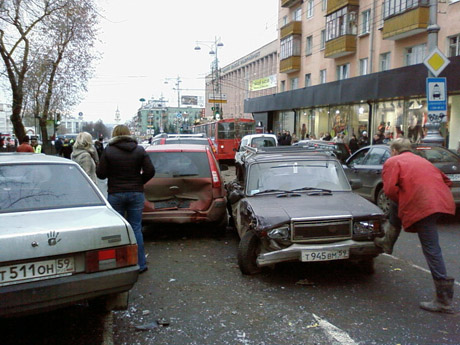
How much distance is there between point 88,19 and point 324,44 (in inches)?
678

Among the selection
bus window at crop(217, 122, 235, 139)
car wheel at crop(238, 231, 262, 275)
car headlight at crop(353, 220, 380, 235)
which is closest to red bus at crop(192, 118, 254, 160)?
bus window at crop(217, 122, 235, 139)

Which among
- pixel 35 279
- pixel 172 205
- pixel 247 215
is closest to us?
pixel 35 279

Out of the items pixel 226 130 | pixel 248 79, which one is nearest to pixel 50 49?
pixel 226 130

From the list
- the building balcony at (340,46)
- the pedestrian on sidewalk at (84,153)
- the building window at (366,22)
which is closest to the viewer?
the pedestrian on sidewalk at (84,153)

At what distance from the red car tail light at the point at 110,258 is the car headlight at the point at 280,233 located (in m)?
1.76

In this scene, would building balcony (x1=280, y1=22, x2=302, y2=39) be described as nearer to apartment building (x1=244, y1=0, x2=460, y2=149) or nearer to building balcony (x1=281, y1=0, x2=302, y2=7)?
apartment building (x1=244, y1=0, x2=460, y2=149)

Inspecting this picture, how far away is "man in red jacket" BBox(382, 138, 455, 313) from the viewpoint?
4.21 metres

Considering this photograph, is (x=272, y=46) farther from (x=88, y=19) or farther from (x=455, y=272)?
(x=455, y=272)

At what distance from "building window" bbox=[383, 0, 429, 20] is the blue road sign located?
10.1 m

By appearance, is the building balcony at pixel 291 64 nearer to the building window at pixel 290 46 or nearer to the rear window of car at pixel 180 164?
the building window at pixel 290 46

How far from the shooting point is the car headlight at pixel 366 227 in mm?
4984

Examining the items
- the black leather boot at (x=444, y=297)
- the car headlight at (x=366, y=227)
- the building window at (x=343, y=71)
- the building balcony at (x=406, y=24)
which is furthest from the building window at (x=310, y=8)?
the black leather boot at (x=444, y=297)

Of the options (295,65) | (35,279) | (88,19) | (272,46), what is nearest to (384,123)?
(295,65)

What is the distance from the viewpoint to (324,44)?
31.0m
